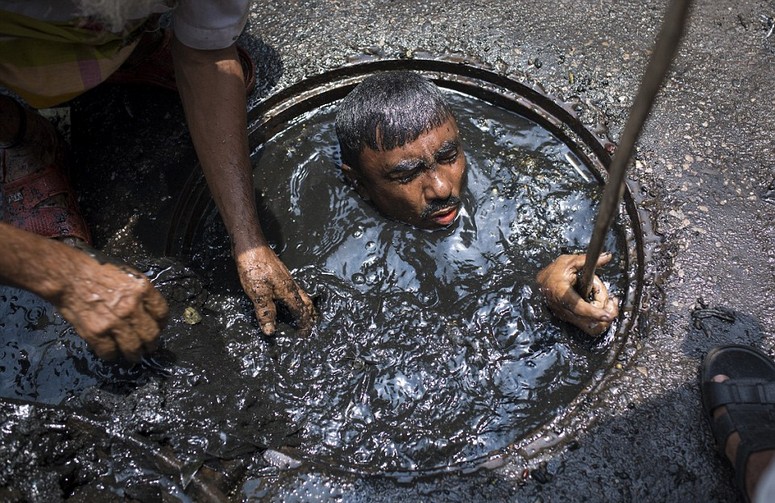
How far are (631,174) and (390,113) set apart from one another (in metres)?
1.26

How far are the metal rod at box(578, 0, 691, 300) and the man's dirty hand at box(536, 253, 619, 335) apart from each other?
20cm

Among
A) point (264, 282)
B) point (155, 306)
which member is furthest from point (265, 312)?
point (155, 306)

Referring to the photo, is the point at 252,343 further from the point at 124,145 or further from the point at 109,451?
the point at 124,145

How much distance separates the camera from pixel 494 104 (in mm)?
3480

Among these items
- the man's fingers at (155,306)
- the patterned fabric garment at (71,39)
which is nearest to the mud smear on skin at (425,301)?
the man's fingers at (155,306)

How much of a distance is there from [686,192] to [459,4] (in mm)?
1753

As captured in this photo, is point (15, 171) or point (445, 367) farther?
point (15, 171)

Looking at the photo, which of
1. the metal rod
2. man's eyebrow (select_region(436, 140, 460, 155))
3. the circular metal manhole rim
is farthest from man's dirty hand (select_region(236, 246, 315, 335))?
the metal rod

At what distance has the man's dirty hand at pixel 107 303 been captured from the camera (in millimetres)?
1989

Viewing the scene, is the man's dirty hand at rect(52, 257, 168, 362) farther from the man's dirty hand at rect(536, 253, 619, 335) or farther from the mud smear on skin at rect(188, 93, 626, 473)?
the man's dirty hand at rect(536, 253, 619, 335)

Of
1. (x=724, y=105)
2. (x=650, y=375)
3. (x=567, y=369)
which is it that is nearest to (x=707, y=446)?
(x=650, y=375)

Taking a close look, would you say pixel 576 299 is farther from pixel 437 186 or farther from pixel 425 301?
pixel 437 186

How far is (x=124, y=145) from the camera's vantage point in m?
3.33

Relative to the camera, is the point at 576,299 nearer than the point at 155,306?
No
